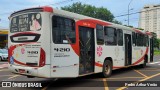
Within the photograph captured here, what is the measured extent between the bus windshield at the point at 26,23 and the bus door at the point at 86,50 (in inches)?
87.4

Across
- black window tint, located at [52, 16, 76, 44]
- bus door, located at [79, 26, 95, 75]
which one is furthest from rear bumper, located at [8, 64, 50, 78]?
bus door, located at [79, 26, 95, 75]

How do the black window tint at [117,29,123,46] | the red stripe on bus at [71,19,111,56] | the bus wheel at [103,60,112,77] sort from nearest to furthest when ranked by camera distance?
the red stripe on bus at [71,19,111,56], the bus wheel at [103,60,112,77], the black window tint at [117,29,123,46]

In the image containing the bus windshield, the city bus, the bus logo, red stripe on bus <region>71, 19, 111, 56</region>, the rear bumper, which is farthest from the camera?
the bus logo

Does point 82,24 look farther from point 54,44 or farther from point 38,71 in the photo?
point 38,71

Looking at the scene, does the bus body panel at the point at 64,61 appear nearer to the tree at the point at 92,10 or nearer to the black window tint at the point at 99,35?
the black window tint at the point at 99,35

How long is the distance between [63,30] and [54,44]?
31.7 inches

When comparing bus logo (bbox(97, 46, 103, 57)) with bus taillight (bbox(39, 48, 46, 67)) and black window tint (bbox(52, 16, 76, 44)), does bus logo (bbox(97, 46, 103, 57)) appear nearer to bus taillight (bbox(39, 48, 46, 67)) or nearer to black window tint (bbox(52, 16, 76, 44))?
black window tint (bbox(52, 16, 76, 44))

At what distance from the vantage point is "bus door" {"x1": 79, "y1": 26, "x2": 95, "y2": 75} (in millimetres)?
11844

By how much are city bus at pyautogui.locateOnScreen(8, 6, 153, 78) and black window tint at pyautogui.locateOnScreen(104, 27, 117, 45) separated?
0.38 metres

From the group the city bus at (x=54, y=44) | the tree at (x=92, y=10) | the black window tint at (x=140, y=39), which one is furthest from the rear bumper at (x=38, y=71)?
the tree at (x=92, y=10)

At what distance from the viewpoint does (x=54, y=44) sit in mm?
10172

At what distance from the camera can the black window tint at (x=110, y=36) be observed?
14.2 metres

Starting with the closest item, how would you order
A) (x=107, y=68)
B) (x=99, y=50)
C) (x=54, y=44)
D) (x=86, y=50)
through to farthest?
(x=54, y=44) → (x=86, y=50) → (x=99, y=50) → (x=107, y=68)

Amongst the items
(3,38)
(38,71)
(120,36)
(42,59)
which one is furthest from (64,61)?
(3,38)
